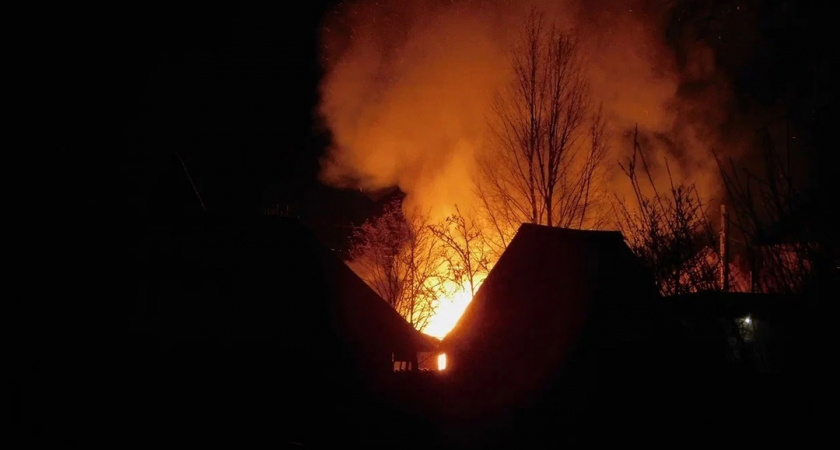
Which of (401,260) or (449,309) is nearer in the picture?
(449,309)

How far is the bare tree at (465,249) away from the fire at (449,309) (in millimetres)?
455

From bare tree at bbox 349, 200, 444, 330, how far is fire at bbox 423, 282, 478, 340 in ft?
2.59

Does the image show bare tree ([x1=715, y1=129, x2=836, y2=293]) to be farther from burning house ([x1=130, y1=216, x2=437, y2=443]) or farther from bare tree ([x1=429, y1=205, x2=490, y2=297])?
bare tree ([x1=429, y1=205, x2=490, y2=297])

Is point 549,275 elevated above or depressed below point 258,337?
above

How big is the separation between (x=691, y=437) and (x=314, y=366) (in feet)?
19.5

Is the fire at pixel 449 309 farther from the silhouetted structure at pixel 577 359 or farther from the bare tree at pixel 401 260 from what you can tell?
the silhouetted structure at pixel 577 359

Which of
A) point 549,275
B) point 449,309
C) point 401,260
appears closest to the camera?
point 549,275

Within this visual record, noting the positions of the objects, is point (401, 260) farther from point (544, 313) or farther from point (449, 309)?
point (544, 313)

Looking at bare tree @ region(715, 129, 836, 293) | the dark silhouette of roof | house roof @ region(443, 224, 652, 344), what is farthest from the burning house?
bare tree @ region(715, 129, 836, 293)

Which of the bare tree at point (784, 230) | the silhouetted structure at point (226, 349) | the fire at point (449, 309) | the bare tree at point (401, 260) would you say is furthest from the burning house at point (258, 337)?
the bare tree at point (401, 260)

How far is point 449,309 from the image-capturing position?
24781mm

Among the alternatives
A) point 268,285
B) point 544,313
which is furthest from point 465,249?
point 268,285

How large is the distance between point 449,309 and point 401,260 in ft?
15.5

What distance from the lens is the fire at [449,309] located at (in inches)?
899
